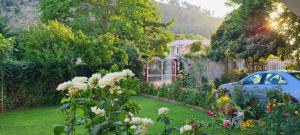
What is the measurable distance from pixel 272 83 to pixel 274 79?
19 centimetres

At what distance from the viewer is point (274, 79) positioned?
42.1 ft

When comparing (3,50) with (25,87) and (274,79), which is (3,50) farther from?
(274,79)

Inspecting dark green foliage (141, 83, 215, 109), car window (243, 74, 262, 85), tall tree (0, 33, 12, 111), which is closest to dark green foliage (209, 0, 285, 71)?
dark green foliage (141, 83, 215, 109)

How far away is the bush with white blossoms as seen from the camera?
340 cm

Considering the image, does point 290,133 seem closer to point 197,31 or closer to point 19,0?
point 19,0

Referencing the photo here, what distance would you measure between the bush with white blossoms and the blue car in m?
7.64

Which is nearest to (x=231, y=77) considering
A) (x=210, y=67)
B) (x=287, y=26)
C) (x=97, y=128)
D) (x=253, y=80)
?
(x=210, y=67)

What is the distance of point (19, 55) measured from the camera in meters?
19.0

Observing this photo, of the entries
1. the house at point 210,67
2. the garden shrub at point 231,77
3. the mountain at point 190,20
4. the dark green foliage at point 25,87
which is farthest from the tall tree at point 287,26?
the mountain at point 190,20

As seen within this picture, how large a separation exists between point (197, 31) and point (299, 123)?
58019 mm

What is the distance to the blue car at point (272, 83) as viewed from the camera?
11562 mm

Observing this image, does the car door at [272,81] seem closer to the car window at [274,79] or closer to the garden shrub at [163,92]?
the car window at [274,79]

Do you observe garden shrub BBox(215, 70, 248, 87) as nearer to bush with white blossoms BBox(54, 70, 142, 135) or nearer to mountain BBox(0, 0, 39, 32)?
bush with white blossoms BBox(54, 70, 142, 135)

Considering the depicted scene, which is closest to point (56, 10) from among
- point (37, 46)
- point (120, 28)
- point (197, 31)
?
point (120, 28)
